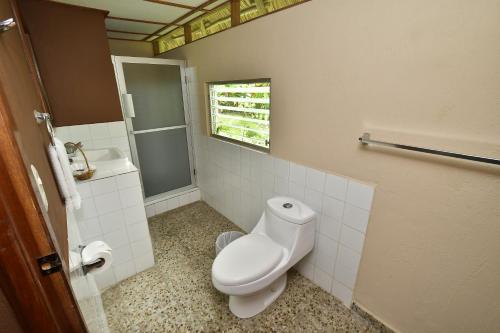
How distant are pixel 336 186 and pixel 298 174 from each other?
30cm

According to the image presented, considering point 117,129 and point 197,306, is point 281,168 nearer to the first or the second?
point 197,306

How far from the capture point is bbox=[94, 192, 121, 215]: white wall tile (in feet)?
5.19

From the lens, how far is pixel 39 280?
471mm

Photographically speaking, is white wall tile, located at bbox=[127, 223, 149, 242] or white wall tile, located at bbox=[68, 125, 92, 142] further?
white wall tile, located at bbox=[68, 125, 92, 142]

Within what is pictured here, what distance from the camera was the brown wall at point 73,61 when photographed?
1873 millimetres

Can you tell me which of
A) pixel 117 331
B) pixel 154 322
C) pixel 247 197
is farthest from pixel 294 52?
pixel 117 331

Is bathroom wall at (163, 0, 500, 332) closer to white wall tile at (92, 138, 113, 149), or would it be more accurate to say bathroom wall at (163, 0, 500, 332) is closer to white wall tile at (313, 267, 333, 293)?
white wall tile at (313, 267, 333, 293)

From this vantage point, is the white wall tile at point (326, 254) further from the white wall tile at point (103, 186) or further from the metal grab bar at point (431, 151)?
the white wall tile at point (103, 186)

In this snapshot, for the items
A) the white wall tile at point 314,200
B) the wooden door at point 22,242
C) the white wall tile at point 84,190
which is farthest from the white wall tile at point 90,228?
the white wall tile at point 314,200

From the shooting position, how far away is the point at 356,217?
4.50 ft

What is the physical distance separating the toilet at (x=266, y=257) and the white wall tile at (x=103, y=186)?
91 centimetres

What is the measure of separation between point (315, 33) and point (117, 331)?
220 centimetres

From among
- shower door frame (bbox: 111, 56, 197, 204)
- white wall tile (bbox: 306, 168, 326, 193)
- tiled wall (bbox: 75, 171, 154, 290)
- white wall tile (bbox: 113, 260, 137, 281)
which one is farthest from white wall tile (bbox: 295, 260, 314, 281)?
shower door frame (bbox: 111, 56, 197, 204)

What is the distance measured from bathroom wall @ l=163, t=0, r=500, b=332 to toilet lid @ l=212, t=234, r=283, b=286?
59 cm
